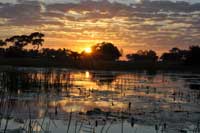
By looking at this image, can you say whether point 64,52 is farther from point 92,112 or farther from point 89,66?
point 92,112

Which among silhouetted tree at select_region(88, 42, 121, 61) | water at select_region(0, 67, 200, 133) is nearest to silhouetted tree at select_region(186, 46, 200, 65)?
silhouetted tree at select_region(88, 42, 121, 61)

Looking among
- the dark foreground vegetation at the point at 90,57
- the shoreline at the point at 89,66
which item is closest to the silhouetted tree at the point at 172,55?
the dark foreground vegetation at the point at 90,57

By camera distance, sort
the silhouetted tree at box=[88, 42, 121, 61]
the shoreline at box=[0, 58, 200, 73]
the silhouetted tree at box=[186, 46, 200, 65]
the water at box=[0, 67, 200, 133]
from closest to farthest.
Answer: the water at box=[0, 67, 200, 133]
the shoreline at box=[0, 58, 200, 73]
the silhouetted tree at box=[186, 46, 200, 65]
the silhouetted tree at box=[88, 42, 121, 61]

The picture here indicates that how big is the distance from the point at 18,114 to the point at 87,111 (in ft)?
8.90

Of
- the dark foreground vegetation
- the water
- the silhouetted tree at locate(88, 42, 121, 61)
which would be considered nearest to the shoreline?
the dark foreground vegetation

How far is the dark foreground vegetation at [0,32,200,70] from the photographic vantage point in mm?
73688

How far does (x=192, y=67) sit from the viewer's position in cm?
7650

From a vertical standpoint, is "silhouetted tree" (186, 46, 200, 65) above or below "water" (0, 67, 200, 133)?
above

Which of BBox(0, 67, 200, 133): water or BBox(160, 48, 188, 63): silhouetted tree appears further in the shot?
BBox(160, 48, 188, 63): silhouetted tree

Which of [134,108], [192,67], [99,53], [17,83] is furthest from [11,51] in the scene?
[134,108]

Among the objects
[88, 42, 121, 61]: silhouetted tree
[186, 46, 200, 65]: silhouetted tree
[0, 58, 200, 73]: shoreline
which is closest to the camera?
[0, 58, 200, 73]: shoreline

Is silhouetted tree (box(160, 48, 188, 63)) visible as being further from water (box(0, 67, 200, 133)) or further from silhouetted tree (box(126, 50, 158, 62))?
water (box(0, 67, 200, 133))

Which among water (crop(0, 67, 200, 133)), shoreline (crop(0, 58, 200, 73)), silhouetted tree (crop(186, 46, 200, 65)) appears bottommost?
water (crop(0, 67, 200, 133))

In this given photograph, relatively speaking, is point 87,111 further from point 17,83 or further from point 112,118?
point 17,83
